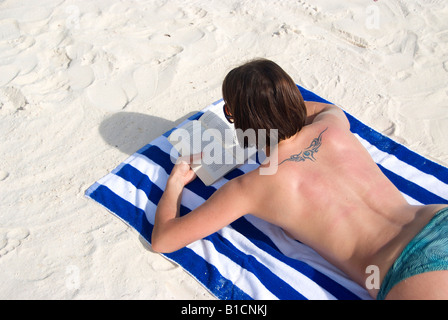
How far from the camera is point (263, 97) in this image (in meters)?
1.97

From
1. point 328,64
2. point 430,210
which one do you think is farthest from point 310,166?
point 328,64

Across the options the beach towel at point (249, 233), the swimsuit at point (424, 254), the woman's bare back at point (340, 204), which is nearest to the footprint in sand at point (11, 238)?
the beach towel at point (249, 233)

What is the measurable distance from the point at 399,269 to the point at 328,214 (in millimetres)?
378

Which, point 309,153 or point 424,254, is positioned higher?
point 309,153

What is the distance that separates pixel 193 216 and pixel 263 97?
725 millimetres

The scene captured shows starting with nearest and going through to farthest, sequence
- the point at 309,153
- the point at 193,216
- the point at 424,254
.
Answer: the point at 424,254, the point at 309,153, the point at 193,216

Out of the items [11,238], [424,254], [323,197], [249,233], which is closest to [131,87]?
[11,238]

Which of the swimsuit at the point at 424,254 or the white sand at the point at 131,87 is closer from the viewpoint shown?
the swimsuit at the point at 424,254

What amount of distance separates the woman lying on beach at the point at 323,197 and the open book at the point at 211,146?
0.69m

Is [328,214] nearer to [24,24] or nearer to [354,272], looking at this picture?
[354,272]

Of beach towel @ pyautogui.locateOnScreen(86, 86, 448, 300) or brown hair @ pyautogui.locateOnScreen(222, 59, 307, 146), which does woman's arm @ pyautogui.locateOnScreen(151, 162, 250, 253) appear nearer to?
beach towel @ pyautogui.locateOnScreen(86, 86, 448, 300)

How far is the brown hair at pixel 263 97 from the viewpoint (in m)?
1.96

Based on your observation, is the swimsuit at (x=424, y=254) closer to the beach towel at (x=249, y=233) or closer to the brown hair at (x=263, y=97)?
the beach towel at (x=249, y=233)

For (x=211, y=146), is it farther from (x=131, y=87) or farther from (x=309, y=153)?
(x=131, y=87)
